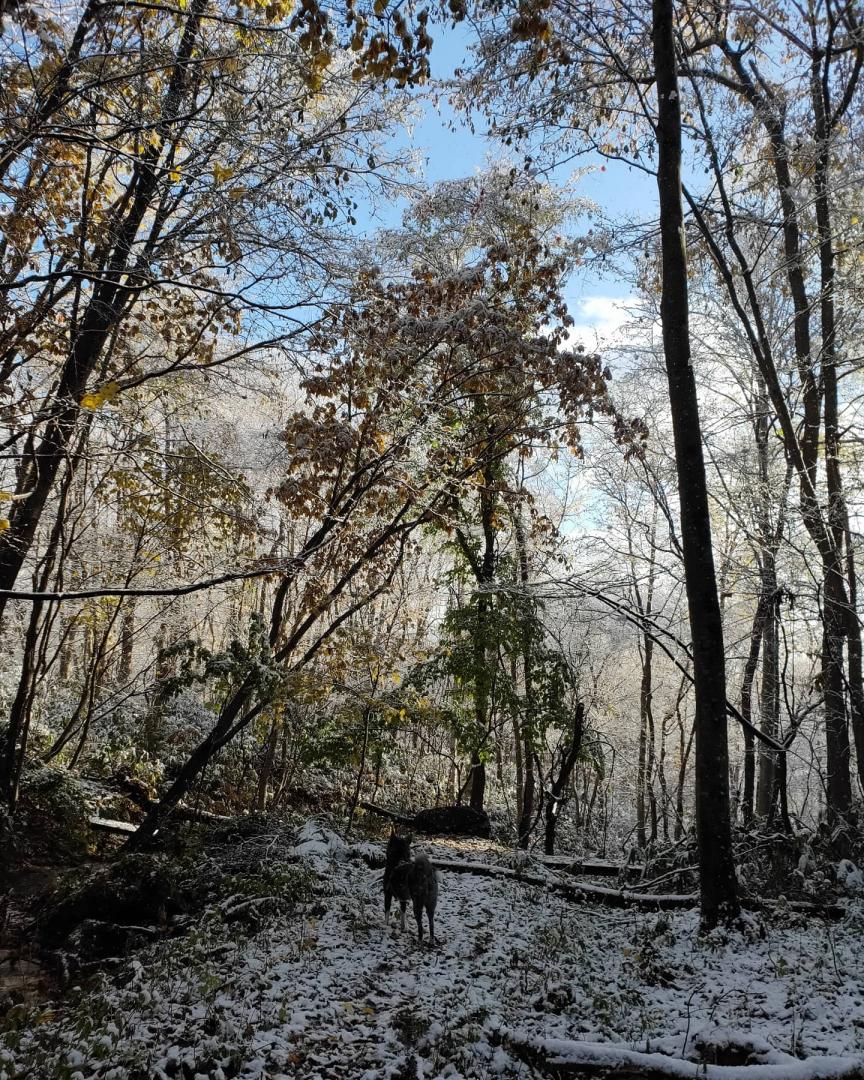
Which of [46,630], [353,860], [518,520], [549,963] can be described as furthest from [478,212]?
[549,963]

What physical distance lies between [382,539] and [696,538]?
3983 millimetres

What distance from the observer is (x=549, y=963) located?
4547 mm

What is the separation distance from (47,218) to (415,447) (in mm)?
4313

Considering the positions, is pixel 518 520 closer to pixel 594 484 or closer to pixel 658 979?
pixel 594 484

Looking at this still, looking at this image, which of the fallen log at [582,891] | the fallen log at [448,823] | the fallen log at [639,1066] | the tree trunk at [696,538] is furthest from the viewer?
the fallen log at [448,823]

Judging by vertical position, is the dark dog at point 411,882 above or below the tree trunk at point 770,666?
below

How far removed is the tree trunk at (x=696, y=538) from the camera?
192 inches

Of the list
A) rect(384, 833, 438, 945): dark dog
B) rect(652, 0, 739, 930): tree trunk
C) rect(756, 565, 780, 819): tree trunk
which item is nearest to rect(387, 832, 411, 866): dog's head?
rect(384, 833, 438, 945): dark dog

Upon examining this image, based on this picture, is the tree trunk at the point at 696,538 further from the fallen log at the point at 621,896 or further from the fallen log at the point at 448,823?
the fallen log at the point at 448,823

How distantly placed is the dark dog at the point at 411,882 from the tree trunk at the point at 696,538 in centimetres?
201

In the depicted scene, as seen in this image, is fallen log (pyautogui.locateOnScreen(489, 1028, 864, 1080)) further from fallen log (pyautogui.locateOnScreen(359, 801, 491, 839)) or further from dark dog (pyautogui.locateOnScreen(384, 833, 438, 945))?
fallen log (pyautogui.locateOnScreen(359, 801, 491, 839))

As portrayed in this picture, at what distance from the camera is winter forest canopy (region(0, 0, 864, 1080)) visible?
364 centimetres

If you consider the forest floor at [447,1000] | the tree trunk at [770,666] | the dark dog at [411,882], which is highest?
the tree trunk at [770,666]

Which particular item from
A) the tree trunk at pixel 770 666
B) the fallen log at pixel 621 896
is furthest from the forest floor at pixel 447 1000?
the tree trunk at pixel 770 666
